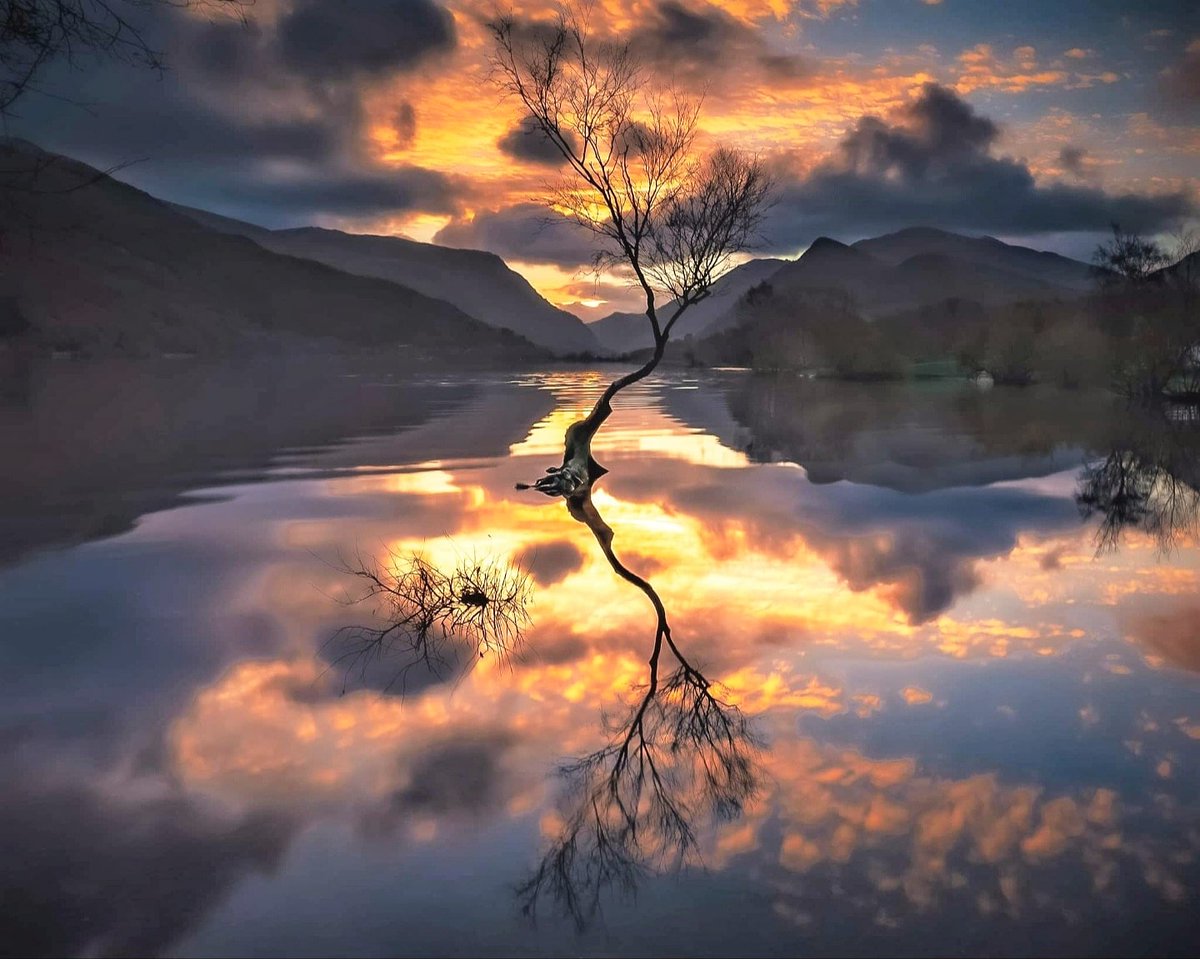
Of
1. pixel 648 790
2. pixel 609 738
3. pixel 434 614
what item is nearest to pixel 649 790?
pixel 648 790

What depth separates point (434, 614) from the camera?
1227 cm

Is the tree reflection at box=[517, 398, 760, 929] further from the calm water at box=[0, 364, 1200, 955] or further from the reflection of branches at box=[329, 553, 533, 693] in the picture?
the reflection of branches at box=[329, 553, 533, 693]

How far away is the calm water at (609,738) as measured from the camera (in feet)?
18.7

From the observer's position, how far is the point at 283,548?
16188 mm

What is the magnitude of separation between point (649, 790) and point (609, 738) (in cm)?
103

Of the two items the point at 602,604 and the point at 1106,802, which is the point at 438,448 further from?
the point at 1106,802

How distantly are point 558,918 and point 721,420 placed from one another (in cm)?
4088

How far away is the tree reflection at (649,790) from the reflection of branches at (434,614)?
7.60ft

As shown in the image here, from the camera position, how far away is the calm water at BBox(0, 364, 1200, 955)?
571 centimetres

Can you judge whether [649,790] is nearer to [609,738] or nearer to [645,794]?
[645,794]

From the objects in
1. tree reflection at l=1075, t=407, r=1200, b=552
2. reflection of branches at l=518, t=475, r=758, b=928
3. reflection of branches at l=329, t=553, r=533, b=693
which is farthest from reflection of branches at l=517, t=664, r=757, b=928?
tree reflection at l=1075, t=407, r=1200, b=552

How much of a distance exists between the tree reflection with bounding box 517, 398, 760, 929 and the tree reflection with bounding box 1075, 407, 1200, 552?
11.1 metres

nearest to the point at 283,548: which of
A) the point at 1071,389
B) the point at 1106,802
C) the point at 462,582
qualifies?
the point at 462,582

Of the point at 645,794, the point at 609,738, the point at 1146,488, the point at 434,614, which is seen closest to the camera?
the point at 645,794
